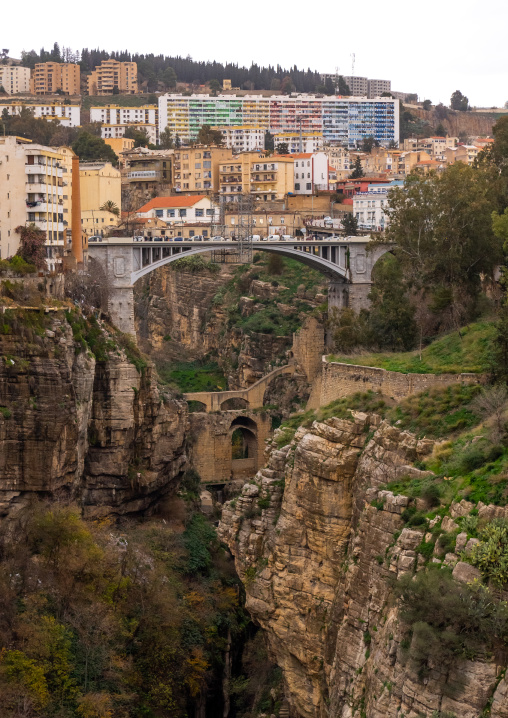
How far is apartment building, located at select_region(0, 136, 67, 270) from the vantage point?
156 feet

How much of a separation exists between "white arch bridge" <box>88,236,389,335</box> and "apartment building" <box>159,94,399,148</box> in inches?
3242

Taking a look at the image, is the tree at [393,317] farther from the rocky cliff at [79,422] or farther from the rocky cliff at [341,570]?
the rocky cliff at [341,570]

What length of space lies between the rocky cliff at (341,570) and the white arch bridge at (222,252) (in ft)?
96.7

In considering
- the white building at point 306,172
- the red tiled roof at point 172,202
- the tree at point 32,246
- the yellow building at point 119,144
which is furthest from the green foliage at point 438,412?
the yellow building at point 119,144

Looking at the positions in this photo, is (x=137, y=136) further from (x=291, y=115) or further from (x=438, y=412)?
(x=438, y=412)

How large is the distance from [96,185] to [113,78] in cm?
9032

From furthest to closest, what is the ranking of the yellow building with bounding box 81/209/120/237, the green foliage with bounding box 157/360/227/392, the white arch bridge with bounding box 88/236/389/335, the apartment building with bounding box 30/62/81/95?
the apartment building with bounding box 30/62/81/95
the yellow building with bounding box 81/209/120/237
the green foliage with bounding box 157/360/227/392
the white arch bridge with bounding box 88/236/389/335

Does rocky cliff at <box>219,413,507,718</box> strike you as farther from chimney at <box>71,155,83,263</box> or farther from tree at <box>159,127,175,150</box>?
tree at <box>159,127,175,150</box>

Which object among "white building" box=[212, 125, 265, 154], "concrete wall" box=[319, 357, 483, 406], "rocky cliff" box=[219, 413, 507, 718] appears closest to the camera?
"rocky cliff" box=[219, 413, 507, 718]

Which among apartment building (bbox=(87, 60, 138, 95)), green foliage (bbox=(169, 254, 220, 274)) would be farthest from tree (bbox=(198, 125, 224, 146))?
apartment building (bbox=(87, 60, 138, 95))

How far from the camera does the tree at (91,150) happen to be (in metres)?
105

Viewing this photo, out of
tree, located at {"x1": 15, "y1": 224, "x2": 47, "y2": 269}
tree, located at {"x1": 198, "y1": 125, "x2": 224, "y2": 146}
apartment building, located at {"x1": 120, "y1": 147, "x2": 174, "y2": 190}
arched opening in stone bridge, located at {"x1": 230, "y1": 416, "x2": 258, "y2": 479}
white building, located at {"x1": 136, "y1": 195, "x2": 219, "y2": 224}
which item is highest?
tree, located at {"x1": 198, "y1": 125, "x2": 224, "y2": 146}

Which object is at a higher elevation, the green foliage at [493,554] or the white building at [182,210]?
the white building at [182,210]

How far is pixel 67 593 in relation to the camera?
3456 centimetres
